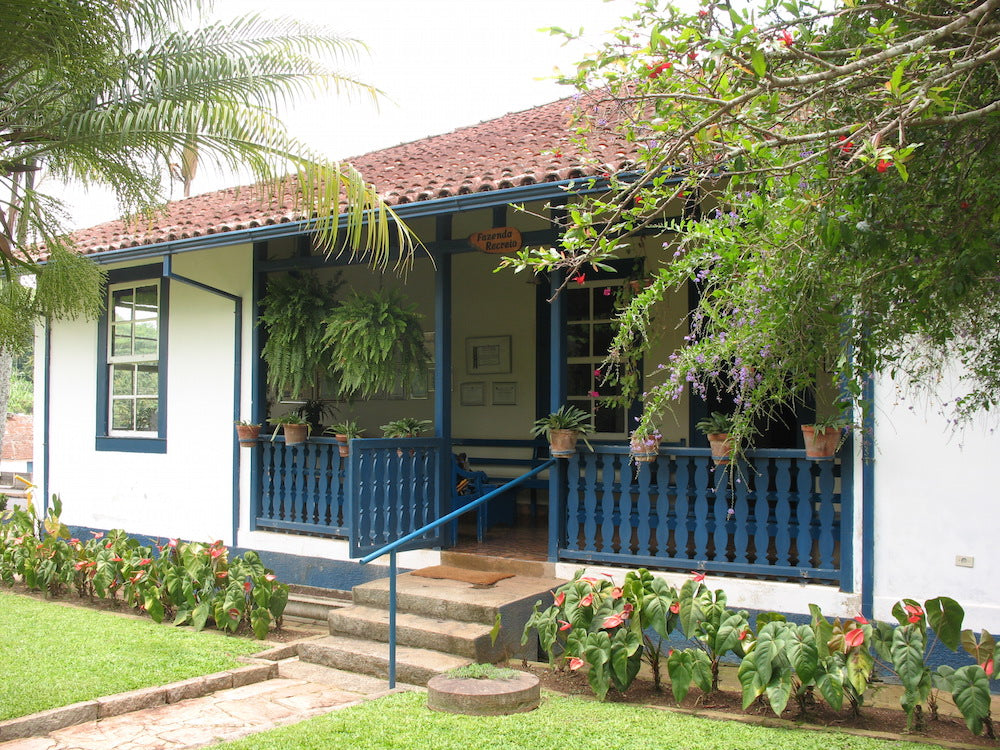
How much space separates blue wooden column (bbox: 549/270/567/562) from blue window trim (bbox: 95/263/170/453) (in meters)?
4.90

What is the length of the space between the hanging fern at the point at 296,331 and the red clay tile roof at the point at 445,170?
75 cm

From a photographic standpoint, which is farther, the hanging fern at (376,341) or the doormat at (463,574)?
the hanging fern at (376,341)

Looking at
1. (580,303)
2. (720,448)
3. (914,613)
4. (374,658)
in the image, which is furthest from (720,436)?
(580,303)

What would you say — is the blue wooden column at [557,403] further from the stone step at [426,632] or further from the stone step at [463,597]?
the stone step at [426,632]

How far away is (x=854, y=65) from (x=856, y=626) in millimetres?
2966

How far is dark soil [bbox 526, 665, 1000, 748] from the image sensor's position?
4.60 metres

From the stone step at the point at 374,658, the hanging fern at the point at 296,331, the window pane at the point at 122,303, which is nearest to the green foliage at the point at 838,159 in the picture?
the stone step at the point at 374,658

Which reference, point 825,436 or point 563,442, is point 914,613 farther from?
point 563,442

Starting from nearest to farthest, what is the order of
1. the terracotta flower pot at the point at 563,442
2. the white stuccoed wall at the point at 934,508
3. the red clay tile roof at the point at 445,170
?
1. the white stuccoed wall at the point at 934,508
2. the red clay tile roof at the point at 445,170
3. the terracotta flower pot at the point at 563,442

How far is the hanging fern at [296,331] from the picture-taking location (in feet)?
27.0

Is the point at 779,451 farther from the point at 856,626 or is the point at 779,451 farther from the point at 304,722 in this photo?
the point at 304,722

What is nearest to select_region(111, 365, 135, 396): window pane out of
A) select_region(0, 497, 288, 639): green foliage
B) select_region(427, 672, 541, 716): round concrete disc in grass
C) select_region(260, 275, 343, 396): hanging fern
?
select_region(0, 497, 288, 639): green foliage

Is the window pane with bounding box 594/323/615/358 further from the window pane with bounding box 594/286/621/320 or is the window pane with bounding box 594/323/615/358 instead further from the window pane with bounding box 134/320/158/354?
the window pane with bounding box 134/320/158/354

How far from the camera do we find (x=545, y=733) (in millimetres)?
4496
